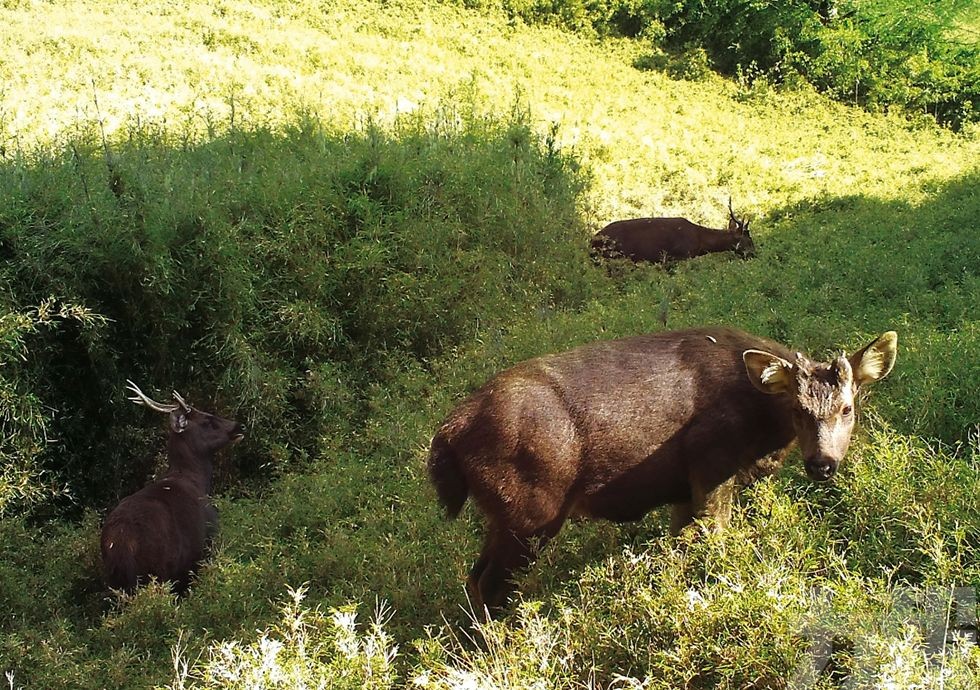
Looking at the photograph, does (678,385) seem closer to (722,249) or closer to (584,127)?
(722,249)

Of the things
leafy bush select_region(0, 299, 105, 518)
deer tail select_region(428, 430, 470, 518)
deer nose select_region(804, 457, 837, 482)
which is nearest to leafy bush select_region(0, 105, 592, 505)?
leafy bush select_region(0, 299, 105, 518)

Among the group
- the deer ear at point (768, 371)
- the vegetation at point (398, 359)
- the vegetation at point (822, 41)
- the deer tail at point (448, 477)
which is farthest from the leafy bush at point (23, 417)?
the vegetation at point (822, 41)

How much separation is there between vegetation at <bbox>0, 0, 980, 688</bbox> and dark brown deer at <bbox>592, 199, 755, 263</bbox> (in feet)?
1.25

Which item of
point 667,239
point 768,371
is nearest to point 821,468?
point 768,371

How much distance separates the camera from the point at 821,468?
474 cm

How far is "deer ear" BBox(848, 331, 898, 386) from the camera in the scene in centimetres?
495

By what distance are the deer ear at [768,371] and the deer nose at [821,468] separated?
45 cm

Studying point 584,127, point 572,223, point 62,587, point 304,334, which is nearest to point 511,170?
point 572,223

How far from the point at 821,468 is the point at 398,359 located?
17.7 feet

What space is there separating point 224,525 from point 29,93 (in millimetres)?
10338

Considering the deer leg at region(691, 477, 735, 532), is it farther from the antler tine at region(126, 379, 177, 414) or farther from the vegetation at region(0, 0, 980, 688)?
the antler tine at region(126, 379, 177, 414)

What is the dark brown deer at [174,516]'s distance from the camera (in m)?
6.59

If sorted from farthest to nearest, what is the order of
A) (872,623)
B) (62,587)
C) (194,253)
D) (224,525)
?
(194,253), (224,525), (62,587), (872,623)

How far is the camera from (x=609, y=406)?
5203 millimetres
